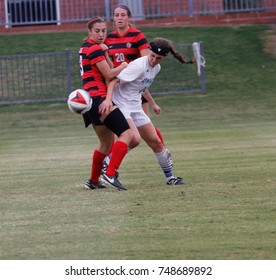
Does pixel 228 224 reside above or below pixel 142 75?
below

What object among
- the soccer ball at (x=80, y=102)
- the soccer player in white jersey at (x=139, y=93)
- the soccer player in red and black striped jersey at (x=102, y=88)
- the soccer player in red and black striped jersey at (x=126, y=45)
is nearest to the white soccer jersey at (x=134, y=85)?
the soccer player in white jersey at (x=139, y=93)

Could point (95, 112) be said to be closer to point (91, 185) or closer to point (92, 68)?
point (92, 68)

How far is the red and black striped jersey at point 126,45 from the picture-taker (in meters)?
11.6

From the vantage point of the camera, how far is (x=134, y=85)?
10.6 meters

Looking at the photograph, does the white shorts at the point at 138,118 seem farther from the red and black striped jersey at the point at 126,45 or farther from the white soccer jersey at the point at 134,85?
the red and black striped jersey at the point at 126,45

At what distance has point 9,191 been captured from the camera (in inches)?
426

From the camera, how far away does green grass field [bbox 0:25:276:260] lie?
7.20 metres

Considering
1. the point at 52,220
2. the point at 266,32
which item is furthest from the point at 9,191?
the point at 266,32

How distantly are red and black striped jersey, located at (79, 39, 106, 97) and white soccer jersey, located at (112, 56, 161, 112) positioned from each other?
220 millimetres

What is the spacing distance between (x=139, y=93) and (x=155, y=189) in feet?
3.55

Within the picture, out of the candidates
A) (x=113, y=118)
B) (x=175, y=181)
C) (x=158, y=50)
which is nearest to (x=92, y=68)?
(x=113, y=118)

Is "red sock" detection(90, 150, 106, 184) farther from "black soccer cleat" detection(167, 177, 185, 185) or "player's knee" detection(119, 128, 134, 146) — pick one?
"black soccer cleat" detection(167, 177, 185, 185)
